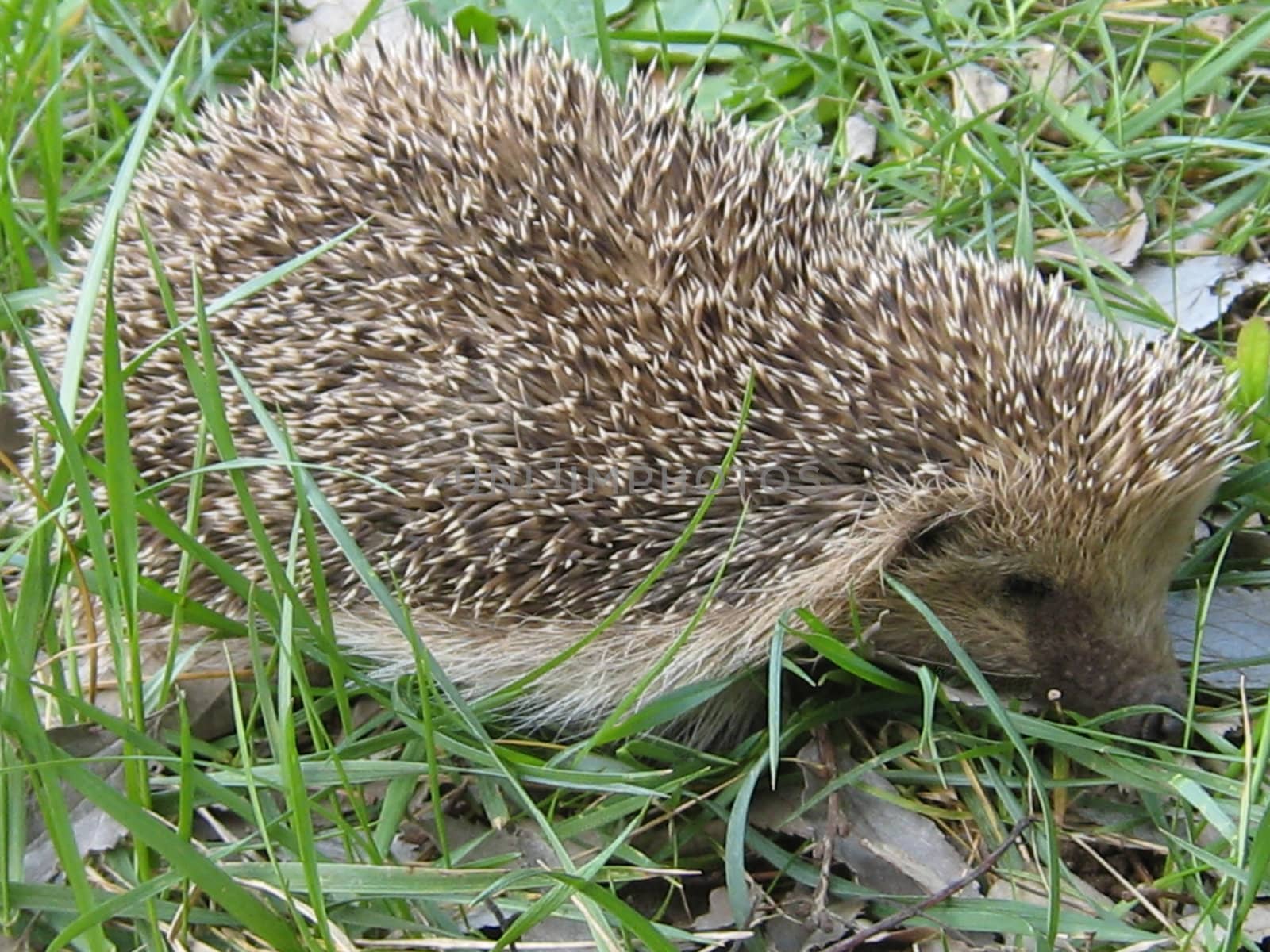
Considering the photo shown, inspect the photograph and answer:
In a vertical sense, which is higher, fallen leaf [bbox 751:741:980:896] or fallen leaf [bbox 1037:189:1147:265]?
fallen leaf [bbox 1037:189:1147:265]

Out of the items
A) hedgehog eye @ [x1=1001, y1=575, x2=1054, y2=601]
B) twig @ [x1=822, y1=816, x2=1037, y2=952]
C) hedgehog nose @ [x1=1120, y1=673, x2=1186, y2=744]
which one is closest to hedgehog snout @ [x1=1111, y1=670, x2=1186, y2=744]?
hedgehog nose @ [x1=1120, y1=673, x2=1186, y2=744]

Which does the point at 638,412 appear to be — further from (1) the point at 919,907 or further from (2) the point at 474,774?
(1) the point at 919,907

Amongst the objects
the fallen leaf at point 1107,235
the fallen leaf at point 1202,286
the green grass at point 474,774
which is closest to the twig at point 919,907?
the green grass at point 474,774

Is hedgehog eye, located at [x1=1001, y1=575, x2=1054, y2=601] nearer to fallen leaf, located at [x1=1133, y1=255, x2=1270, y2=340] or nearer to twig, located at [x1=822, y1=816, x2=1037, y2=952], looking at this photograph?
twig, located at [x1=822, y1=816, x2=1037, y2=952]

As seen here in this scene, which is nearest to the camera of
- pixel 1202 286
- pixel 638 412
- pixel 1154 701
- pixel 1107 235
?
pixel 638 412

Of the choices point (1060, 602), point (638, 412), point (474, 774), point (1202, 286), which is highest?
point (1202, 286)

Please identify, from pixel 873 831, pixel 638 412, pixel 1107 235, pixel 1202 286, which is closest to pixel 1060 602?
pixel 873 831
